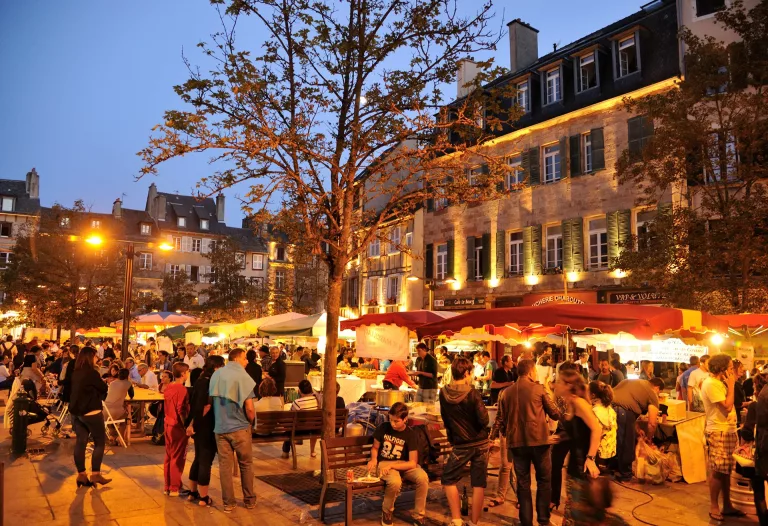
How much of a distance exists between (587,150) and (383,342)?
13.6m

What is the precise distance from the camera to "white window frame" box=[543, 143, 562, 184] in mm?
23734

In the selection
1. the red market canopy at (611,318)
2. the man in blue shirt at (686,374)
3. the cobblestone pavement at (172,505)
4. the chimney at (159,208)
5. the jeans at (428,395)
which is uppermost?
the chimney at (159,208)

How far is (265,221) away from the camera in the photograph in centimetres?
845

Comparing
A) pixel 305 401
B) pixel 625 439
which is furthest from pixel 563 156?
pixel 305 401

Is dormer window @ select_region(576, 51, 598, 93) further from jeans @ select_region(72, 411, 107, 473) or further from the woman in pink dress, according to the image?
jeans @ select_region(72, 411, 107, 473)

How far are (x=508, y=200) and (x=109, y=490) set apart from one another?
19998 millimetres

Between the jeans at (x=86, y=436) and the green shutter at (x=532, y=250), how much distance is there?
59.8 ft

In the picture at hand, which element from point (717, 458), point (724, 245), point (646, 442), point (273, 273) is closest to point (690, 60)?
point (724, 245)

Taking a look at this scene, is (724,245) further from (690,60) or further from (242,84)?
(242,84)

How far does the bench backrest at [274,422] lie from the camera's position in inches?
351

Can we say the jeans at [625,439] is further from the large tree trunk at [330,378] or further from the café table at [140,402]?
the café table at [140,402]

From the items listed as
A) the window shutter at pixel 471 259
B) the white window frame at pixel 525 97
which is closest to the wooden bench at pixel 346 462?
the window shutter at pixel 471 259

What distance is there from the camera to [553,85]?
2448 centimetres

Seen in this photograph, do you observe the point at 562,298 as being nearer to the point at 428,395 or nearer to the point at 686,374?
the point at 686,374
